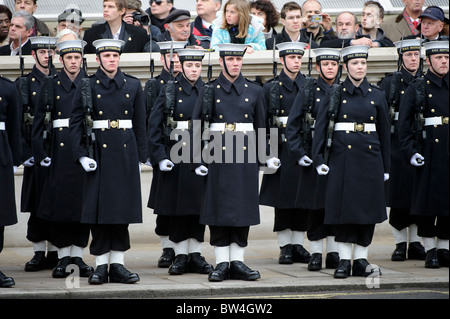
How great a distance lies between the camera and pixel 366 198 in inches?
391

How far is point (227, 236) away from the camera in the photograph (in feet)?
32.4

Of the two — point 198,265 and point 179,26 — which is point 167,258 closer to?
point 198,265

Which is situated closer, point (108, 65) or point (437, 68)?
point (108, 65)

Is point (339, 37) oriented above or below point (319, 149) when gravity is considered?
above

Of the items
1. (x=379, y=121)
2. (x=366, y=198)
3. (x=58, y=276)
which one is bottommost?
(x=58, y=276)

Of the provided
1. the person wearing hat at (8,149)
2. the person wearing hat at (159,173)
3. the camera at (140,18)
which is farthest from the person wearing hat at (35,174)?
the camera at (140,18)

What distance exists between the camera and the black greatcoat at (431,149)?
1062 cm

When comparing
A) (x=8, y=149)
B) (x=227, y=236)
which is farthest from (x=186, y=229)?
(x=8, y=149)

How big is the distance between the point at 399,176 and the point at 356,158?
1531 mm

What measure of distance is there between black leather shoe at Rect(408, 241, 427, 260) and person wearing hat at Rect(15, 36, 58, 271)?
151 inches

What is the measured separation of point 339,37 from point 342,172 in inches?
112

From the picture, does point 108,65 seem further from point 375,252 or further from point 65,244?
point 375,252
